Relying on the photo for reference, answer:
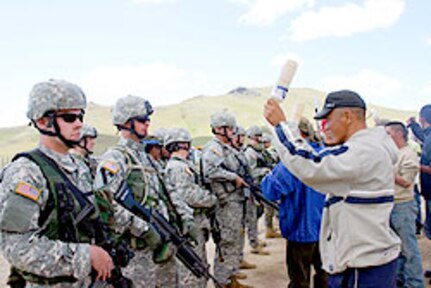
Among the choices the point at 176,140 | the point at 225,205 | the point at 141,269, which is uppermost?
the point at 176,140

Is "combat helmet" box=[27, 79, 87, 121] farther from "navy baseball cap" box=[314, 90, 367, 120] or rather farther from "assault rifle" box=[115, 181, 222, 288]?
"navy baseball cap" box=[314, 90, 367, 120]

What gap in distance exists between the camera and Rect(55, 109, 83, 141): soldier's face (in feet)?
9.21

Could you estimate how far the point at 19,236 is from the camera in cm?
239

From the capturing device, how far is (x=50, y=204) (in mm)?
2551

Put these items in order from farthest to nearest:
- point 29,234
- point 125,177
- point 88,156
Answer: point 88,156, point 125,177, point 29,234

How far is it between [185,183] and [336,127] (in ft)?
10.1

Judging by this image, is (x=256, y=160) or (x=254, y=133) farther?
(x=254, y=133)

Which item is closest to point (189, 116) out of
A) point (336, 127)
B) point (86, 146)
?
point (86, 146)

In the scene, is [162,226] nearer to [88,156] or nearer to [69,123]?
[69,123]

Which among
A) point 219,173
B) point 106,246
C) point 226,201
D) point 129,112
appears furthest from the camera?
point 226,201

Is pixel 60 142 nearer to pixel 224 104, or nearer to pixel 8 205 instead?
pixel 8 205

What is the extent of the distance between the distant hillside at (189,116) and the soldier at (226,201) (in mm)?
41696

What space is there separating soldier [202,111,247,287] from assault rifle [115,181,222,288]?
2.01 meters

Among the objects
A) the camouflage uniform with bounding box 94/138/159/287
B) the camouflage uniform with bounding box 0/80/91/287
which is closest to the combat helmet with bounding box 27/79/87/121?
the camouflage uniform with bounding box 0/80/91/287
